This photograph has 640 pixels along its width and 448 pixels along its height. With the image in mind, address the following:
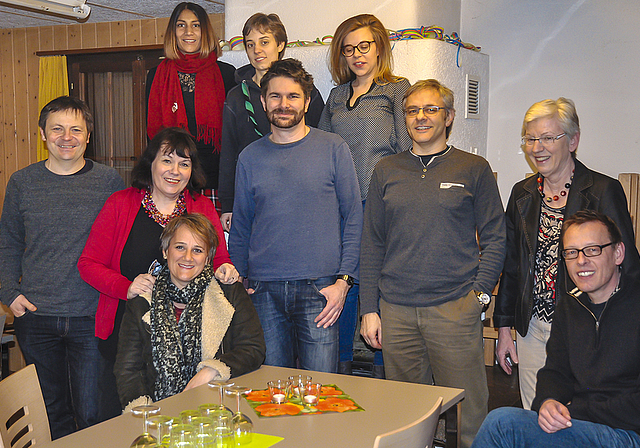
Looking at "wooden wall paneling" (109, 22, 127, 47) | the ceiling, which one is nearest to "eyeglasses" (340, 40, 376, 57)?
the ceiling

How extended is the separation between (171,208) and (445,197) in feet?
3.57

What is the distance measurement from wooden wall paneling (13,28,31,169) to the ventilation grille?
5444 mm

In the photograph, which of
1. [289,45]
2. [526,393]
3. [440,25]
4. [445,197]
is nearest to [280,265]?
[445,197]

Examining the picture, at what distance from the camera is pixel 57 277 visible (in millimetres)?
2662

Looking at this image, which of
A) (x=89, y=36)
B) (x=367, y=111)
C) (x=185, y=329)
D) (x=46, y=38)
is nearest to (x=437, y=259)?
(x=367, y=111)

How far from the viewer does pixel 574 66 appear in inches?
Result: 167

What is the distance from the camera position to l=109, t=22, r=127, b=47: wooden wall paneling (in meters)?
6.98

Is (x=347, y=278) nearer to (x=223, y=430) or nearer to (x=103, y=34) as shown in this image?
(x=223, y=430)

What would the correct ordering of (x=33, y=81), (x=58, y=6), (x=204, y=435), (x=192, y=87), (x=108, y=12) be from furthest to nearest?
(x=33, y=81), (x=108, y=12), (x=58, y=6), (x=192, y=87), (x=204, y=435)

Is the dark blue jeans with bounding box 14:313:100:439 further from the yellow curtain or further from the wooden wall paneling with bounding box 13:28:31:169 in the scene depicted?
the wooden wall paneling with bounding box 13:28:31:169

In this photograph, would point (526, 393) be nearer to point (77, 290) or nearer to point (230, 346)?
point (230, 346)

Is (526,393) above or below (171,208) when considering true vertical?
below

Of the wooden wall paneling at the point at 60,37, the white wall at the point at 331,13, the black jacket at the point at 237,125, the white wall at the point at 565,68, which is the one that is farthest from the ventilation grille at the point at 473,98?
the wooden wall paneling at the point at 60,37

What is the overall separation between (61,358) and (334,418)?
1.47m
